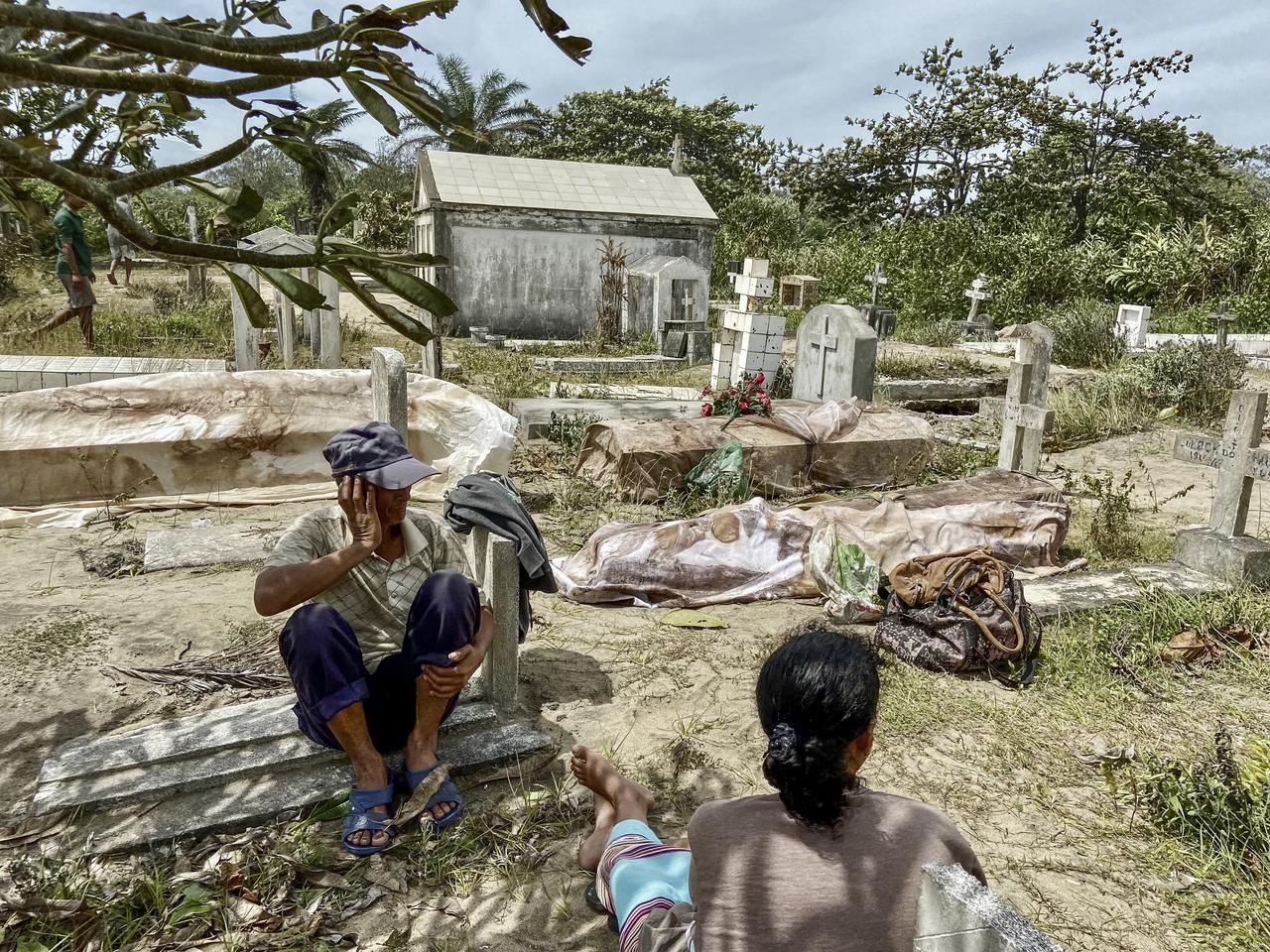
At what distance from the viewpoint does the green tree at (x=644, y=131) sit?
36875 mm

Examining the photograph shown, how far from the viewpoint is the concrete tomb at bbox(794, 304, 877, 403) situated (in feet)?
29.8

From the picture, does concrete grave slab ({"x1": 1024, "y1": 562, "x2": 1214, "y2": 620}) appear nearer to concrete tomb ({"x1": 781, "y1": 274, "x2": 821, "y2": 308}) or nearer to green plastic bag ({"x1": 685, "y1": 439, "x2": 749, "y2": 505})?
green plastic bag ({"x1": 685, "y1": 439, "x2": 749, "y2": 505})

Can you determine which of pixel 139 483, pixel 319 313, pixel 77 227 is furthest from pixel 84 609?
pixel 77 227

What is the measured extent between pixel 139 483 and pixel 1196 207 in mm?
28629

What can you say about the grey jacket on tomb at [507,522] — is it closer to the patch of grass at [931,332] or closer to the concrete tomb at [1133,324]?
the patch of grass at [931,332]

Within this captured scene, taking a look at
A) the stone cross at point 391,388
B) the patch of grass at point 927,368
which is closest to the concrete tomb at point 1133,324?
the patch of grass at point 927,368

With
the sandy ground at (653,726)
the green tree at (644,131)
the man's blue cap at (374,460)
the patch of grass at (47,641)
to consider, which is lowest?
the sandy ground at (653,726)

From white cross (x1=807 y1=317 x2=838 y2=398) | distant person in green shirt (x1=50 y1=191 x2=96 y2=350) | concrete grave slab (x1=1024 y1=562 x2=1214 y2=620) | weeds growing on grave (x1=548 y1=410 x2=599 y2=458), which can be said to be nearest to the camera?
concrete grave slab (x1=1024 y1=562 x2=1214 y2=620)

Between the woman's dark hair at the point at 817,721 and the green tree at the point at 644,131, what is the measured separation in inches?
1423

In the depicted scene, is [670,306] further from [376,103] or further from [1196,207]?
[1196,207]

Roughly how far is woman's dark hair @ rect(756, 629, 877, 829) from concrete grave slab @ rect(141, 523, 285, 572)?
4.06 metres

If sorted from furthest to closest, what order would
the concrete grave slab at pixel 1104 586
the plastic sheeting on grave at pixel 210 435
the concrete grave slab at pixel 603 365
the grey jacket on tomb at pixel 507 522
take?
1. the concrete grave slab at pixel 603 365
2. the plastic sheeting on grave at pixel 210 435
3. the concrete grave slab at pixel 1104 586
4. the grey jacket on tomb at pixel 507 522

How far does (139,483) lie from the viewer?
621 centimetres

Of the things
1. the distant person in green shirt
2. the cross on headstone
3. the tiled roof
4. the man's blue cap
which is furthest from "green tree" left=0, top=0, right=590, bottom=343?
the cross on headstone
